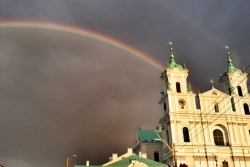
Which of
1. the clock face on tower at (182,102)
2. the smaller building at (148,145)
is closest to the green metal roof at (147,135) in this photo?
the smaller building at (148,145)

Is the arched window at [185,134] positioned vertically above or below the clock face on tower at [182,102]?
below

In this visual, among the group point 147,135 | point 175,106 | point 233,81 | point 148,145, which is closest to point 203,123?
point 175,106

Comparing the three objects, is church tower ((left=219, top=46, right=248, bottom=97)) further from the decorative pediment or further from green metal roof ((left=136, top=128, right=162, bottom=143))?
green metal roof ((left=136, top=128, right=162, bottom=143))

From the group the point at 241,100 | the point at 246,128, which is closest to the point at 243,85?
the point at 241,100

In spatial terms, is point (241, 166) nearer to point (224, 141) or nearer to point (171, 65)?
point (224, 141)

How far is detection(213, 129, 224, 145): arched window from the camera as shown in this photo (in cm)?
6975

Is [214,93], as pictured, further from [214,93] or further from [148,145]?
[148,145]

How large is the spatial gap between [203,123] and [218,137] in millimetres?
4871

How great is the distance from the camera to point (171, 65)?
77562 mm

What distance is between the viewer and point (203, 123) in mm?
69562

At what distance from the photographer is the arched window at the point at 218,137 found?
229ft

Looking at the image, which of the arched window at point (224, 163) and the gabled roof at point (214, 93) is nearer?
the arched window at point (224, 163)

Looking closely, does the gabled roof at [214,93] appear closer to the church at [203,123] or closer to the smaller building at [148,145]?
the church at [203,123]

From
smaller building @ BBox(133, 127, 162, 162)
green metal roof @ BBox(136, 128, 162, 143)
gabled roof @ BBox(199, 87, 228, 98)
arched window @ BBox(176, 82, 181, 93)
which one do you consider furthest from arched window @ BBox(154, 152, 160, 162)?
gabled roof @ BBox(199, 87, 228, 98)
